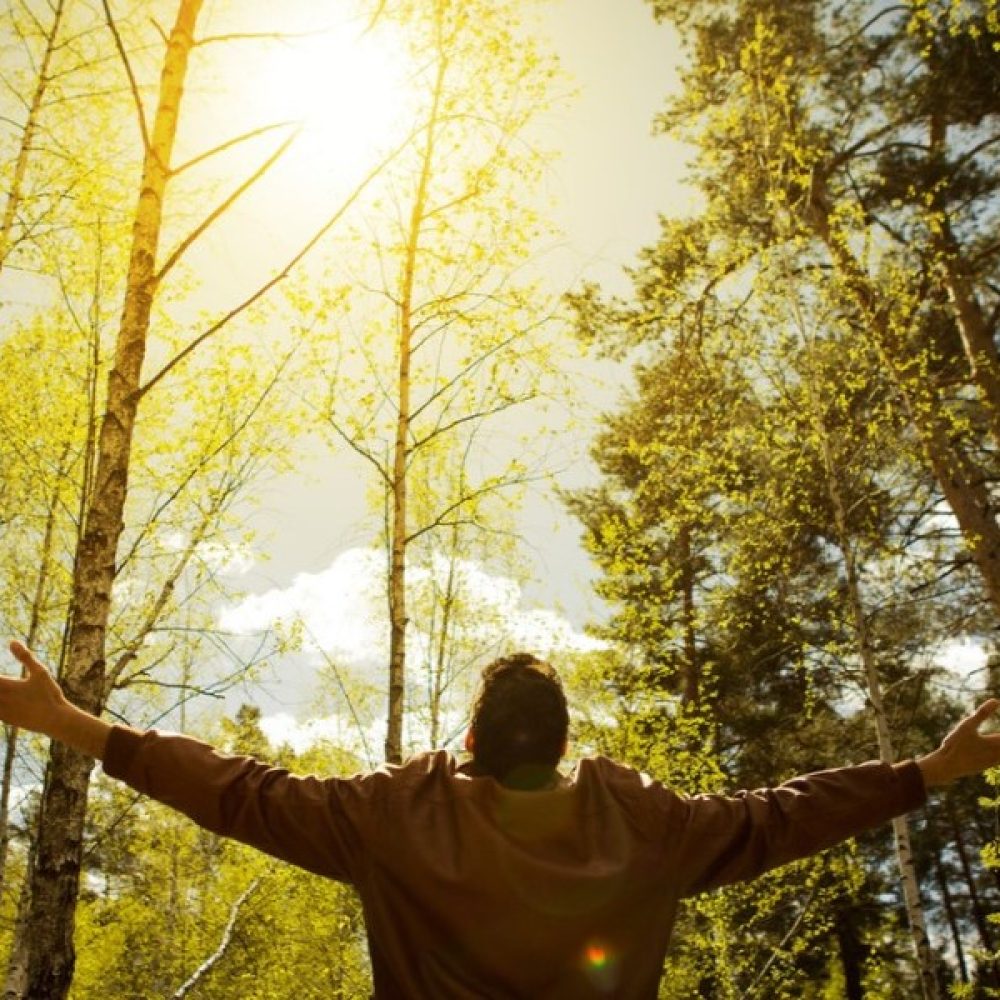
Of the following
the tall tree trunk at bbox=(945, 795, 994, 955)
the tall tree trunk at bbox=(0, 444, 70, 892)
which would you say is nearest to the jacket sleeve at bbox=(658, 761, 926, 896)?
the tall tree trunk at bbox=(0, 444, 70, 892)

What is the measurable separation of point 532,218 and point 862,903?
20.9m

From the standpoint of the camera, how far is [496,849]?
158 cm

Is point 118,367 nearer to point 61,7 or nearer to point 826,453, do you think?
point 61,7

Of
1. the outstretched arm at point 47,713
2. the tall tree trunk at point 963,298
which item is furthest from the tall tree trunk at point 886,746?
the outstretched arm at point 47,713

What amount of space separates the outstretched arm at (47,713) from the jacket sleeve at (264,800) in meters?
0.08

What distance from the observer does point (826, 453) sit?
33.3 feet

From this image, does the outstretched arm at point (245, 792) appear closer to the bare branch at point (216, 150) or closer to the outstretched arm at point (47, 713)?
the outstretched arm at point (47, 713)

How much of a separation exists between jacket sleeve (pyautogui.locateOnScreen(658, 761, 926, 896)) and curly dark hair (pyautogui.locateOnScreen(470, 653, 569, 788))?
9.9 inches

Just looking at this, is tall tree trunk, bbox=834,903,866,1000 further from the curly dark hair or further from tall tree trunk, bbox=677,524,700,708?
the curly dark hair

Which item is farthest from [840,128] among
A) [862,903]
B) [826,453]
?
[862,903]

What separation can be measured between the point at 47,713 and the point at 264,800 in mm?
504

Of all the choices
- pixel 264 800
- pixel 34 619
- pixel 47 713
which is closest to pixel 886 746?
pixel 264 800

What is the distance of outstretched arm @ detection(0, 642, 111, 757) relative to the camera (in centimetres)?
175

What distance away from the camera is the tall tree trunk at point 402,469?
670 centimetres
